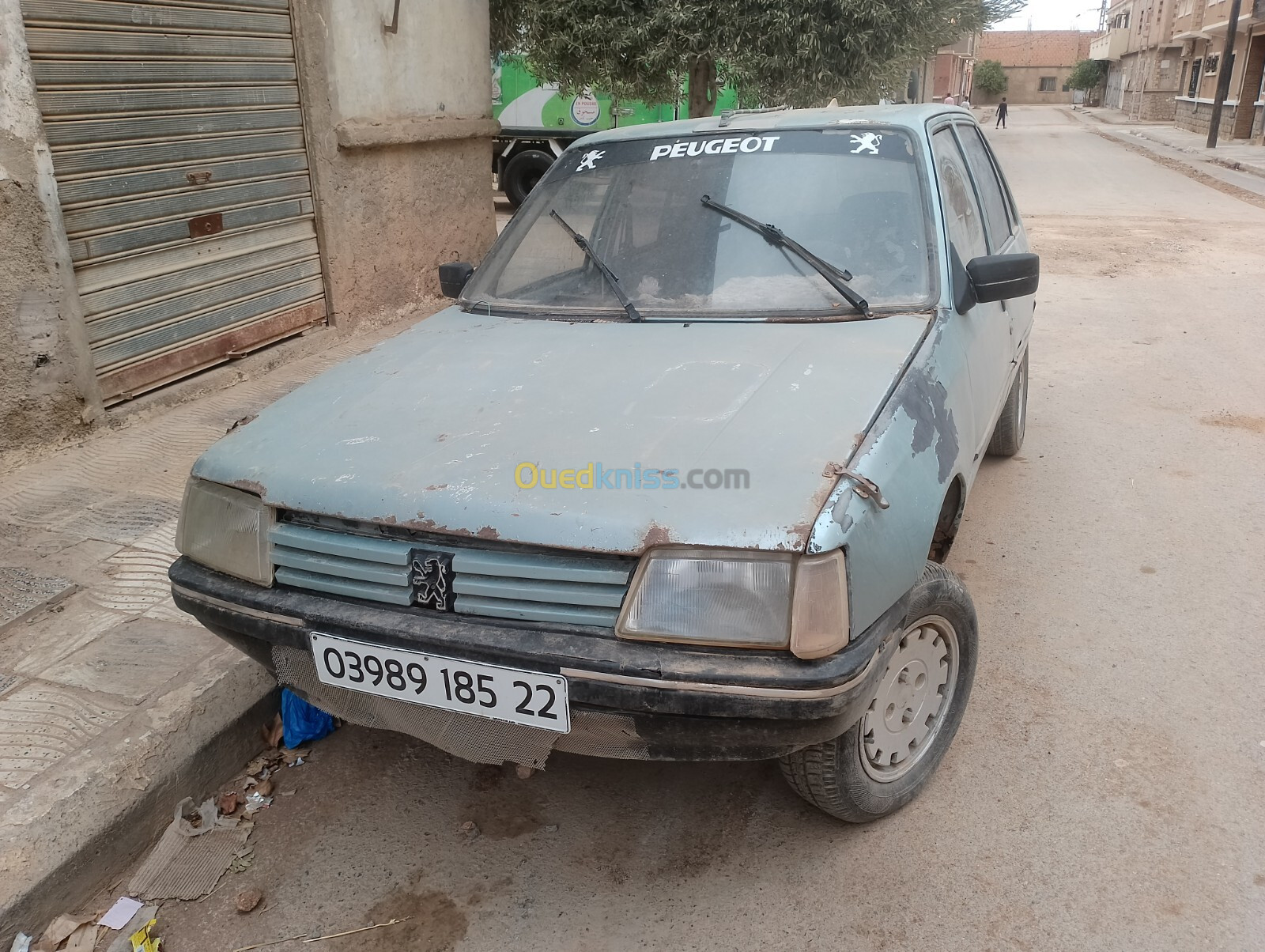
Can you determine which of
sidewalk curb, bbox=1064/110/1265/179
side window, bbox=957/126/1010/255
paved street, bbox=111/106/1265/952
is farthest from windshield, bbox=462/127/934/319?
sidewalk curb, bbox=1064/110/1265/179

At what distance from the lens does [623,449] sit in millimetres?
2121

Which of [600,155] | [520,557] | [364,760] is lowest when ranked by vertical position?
[364,760]

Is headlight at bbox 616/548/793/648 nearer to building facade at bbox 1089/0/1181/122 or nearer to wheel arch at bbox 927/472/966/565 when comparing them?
wheel arch at bbox 927/472/966/565

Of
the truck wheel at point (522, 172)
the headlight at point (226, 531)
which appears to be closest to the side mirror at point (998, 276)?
the headlight at point (226, 531)

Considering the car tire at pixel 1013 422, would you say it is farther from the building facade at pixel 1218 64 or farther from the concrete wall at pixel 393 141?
the building facade at pixel 1218 64

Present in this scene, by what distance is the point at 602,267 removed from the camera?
314 cm

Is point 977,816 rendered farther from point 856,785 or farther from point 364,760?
point 364,760

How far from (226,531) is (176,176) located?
4065 mm

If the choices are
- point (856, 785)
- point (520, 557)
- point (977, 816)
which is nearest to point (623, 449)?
point (520, 557)

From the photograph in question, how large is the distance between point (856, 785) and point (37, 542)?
11.3 feet

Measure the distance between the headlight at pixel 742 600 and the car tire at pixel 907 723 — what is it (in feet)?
1.38

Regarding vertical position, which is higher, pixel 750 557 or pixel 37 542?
pixel 750 557

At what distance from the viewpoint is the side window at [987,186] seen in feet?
12.6

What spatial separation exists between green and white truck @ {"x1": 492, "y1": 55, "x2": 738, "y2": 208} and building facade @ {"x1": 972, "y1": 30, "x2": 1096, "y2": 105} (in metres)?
80.3
